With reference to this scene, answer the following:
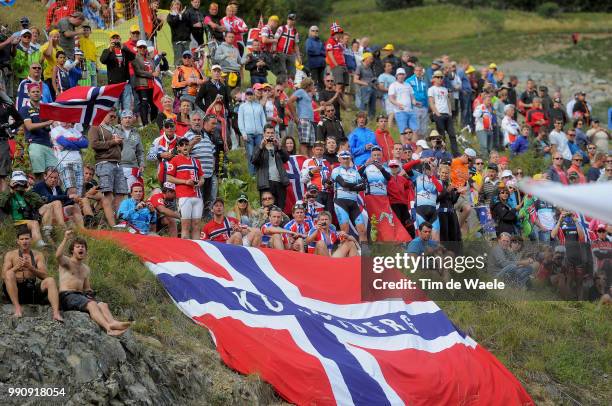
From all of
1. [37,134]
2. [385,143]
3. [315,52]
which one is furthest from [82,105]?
[315,52]

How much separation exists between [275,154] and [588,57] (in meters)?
41.5

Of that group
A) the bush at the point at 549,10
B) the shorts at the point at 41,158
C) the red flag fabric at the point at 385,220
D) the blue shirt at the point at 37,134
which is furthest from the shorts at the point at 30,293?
the bush at the point at 549,10

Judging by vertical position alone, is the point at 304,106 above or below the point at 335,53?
below

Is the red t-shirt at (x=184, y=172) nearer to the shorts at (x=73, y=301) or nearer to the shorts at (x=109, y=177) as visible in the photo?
the shorts at (x=109, y=177)

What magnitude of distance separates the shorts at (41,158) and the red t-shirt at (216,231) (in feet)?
7.74

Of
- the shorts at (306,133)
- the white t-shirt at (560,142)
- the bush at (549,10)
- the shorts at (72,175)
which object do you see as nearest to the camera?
the shorts at (72,175)

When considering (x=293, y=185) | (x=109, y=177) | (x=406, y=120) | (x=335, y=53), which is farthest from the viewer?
(x=335, y=53)

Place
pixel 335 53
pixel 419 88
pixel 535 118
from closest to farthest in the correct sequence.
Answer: pixel 419 88 → pixel 335 53 → pixel 535 118

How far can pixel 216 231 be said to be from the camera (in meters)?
18.6

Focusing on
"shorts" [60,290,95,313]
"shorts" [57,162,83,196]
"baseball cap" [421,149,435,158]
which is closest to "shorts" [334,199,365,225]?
"baseball cap" [421,149,435,158]

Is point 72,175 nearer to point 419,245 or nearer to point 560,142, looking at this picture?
point 419,245

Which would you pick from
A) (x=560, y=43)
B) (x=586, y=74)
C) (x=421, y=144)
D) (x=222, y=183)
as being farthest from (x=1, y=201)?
(x=560, y=43)

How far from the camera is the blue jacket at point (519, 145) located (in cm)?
2894

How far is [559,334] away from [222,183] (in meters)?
6.26
